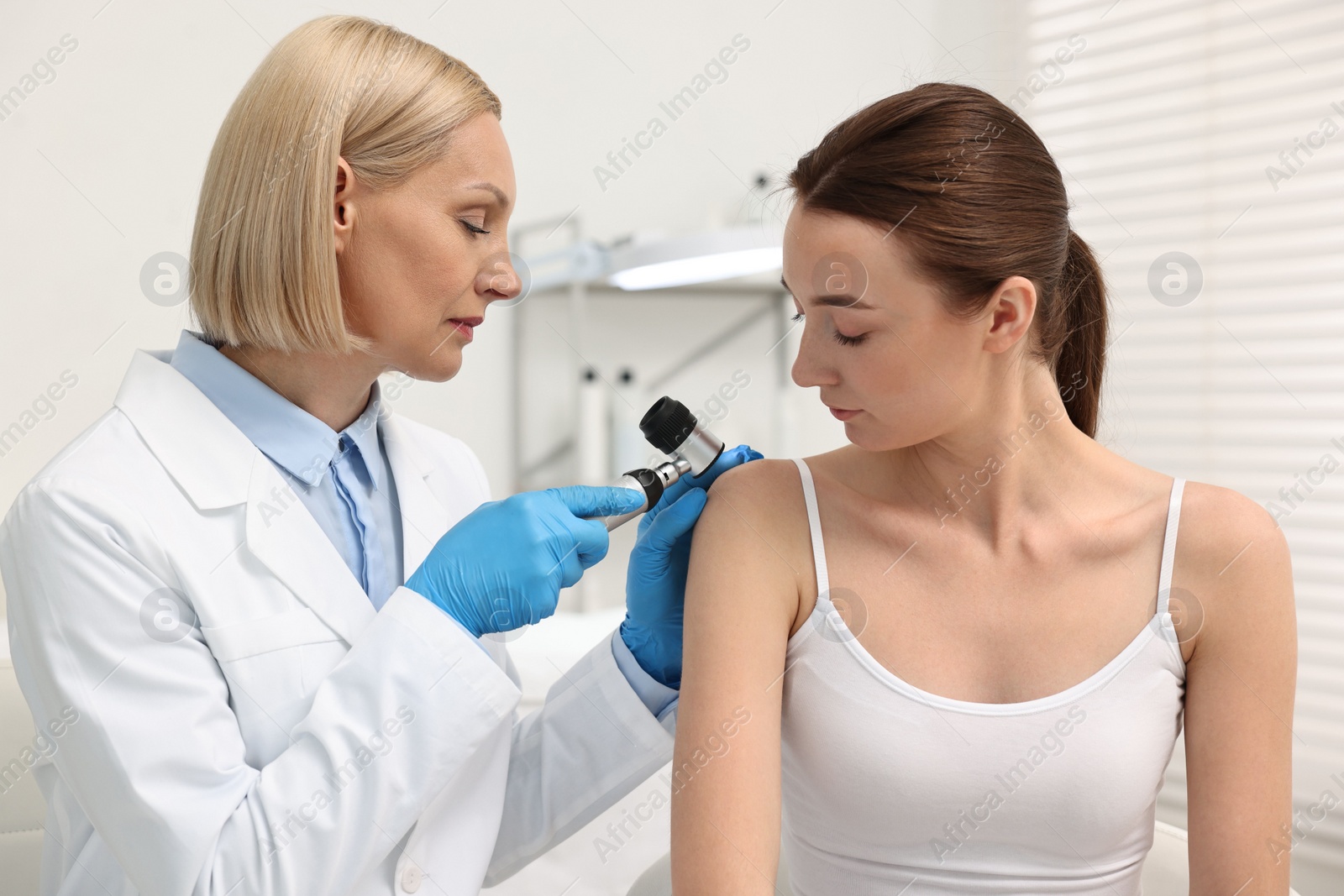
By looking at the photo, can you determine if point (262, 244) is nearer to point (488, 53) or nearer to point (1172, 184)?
point (488, 53)

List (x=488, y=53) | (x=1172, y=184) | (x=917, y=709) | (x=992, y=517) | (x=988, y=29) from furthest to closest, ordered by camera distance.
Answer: (x=988, y=29) → (x=488, y=53) → (x=1172, y=184) → (x=992, y=517) → (x=917, y=709)

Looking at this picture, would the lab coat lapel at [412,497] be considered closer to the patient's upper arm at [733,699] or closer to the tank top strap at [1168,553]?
the patient's upper arm at [733,699]

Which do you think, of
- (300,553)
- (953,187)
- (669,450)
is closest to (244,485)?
(300,553)

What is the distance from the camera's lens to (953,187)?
0.86m

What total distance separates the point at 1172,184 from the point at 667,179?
0.98 m

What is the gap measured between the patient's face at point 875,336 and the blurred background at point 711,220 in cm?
54

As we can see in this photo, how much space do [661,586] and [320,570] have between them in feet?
1.17

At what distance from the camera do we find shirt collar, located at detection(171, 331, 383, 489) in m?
0.97

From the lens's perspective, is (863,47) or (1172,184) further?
(863,47)

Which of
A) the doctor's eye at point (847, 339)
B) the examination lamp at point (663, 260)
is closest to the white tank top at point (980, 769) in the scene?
the doctor's eye at point (847, 339)

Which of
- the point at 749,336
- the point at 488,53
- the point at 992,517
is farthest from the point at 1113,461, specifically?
the point at 488,53

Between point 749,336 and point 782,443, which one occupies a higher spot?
point 749,336

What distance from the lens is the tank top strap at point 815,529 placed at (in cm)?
94

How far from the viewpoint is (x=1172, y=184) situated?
5.92 ft
